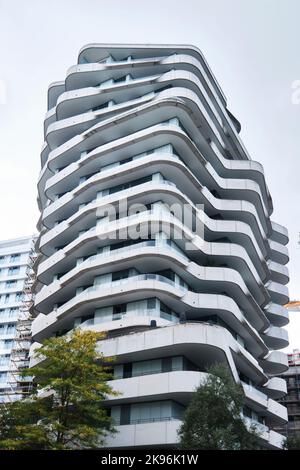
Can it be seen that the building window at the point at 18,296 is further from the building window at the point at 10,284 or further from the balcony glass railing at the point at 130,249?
the balcony glass railing at the point at 130,249

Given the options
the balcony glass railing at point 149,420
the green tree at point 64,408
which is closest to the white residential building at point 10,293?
the balcony glass railing at point 149,420

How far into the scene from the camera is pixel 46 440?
1009 inches

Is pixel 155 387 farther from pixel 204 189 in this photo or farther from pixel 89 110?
pixel 89 110

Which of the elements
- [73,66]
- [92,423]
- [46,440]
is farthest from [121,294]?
[73,66]

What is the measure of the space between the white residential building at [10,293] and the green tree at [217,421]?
157 feet

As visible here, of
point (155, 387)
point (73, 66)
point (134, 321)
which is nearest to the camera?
point (155, 387)

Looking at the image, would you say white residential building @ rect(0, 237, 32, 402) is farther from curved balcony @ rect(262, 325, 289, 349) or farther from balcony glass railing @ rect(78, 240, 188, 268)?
balcony glass railing @ rect(78, 240, 188, 268)

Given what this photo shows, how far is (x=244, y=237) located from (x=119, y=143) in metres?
13.7

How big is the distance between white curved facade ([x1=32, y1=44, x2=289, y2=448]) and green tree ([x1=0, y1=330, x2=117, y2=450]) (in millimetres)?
4900

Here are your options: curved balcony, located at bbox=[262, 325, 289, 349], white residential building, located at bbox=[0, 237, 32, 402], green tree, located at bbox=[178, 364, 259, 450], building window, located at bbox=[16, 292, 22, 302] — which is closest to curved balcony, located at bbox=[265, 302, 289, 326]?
curved balcony, located at bbox=[262, 325, 289, 349]

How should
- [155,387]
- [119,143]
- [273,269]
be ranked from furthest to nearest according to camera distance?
[273,269]
[119,143]
[155,387]

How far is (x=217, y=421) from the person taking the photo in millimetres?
25188

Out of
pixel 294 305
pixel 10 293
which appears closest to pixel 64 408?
pixel 10 293

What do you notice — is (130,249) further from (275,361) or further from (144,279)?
(275,361)
